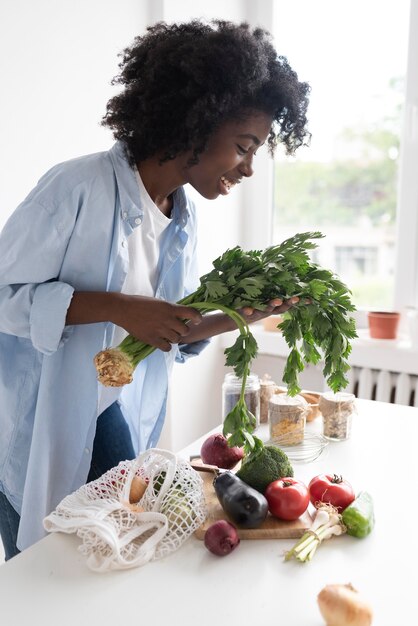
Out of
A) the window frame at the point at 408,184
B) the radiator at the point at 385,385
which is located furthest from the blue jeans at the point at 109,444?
the window frame at the point at 408,184

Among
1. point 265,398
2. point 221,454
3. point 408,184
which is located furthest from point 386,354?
point 221,454

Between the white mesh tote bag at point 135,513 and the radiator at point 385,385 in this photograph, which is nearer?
the white mesh tote bag at point 135,513

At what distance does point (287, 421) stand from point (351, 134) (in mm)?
1712

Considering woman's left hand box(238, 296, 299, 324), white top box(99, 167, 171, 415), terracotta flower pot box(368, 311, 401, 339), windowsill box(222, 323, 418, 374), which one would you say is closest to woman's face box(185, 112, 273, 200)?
white top box(99, 167, 171, 415)

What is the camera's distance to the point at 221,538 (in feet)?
3.11

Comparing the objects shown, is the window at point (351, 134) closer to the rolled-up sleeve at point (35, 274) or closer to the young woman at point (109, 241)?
the young woman at point (109, 241)

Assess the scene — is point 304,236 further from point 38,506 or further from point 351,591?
point 38,506

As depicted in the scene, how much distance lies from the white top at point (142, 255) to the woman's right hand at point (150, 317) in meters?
0.18

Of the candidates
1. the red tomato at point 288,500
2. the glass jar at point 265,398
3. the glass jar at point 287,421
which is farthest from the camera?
the glass jar at point 265,398

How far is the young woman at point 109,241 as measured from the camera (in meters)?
1.11

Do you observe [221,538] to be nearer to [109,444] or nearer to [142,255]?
[109,444]

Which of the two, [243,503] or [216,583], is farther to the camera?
[243,503]

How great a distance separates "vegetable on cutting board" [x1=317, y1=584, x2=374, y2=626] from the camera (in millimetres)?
763

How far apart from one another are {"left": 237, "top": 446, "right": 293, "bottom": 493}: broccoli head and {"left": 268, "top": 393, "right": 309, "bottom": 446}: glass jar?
25 centimetres
